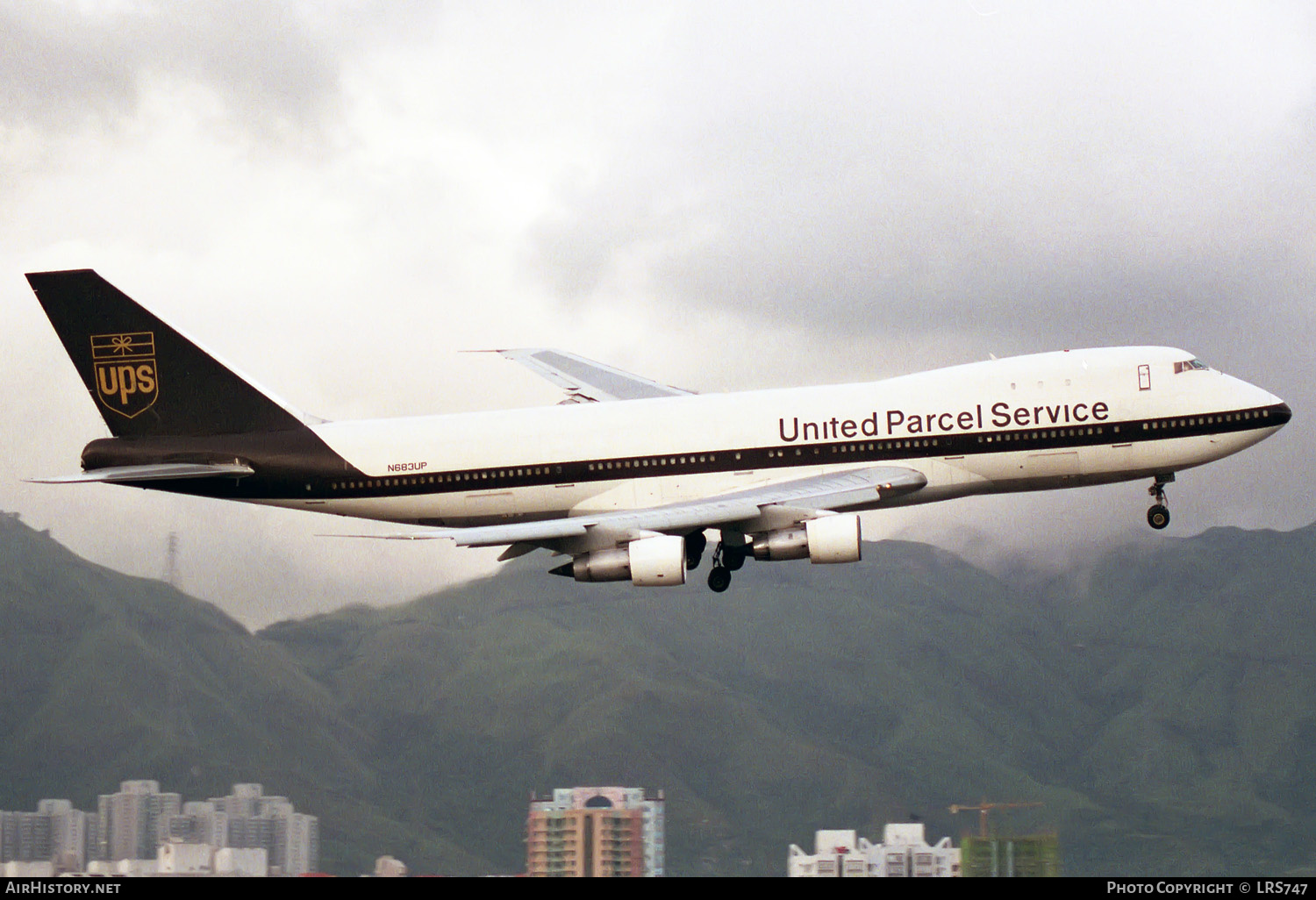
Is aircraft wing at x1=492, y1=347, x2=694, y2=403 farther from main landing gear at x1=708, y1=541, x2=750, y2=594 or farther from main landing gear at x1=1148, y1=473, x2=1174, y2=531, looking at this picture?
main landing gear at x1=1148, y1=473, x2=1174, y2=531

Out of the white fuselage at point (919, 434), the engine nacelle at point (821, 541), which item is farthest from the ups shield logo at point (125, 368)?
the engine nacelle at point (821, 541)

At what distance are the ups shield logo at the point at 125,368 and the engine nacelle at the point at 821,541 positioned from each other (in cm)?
2838

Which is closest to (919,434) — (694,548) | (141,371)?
(694,548)

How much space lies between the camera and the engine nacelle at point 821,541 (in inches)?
2292

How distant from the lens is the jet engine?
57.8 m

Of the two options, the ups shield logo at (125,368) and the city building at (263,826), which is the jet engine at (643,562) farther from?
the city building at (263,826)

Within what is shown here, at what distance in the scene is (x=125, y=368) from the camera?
67.3 meters

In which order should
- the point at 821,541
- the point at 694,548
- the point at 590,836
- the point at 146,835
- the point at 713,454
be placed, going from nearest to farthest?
the point at 821,541 → the point at 713,454 → the point at 694,548 → the point at 590,836 → the point at 146,835

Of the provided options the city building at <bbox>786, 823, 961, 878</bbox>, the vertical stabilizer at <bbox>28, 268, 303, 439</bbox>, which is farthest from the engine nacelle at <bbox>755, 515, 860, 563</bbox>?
the city building at <bbox>786, 823, 961, 878</bbox>

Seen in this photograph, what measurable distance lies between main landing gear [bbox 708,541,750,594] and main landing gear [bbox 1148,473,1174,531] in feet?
56.6

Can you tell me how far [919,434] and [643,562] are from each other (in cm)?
1243

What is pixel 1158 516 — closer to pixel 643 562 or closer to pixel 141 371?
pixel 643 562
